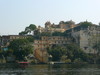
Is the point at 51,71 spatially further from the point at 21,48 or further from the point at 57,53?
the point at 21,48

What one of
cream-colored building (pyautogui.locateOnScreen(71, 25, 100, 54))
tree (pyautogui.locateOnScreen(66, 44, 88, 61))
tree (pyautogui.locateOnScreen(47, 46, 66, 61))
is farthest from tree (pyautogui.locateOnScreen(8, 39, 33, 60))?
cream-colored building (pyautogui.locateOnScreen(71, 25, 100, 54))

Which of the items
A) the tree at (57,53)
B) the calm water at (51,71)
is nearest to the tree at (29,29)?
the tree at (57,53)

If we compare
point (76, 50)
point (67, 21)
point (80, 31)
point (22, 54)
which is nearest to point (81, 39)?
Answer: point (80, 31)

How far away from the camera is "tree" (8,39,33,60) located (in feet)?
284

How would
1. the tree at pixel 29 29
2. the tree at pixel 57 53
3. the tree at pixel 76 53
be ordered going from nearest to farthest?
the tree at pixel 57 53 < the tree at pixel 76 53 < the tree at pixel 29 29

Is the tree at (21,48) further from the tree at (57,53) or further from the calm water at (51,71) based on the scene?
the calm water at (51,71)

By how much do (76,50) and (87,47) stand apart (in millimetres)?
9000

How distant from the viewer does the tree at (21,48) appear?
86562 millimetres

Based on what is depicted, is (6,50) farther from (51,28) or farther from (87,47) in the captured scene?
(51,28)

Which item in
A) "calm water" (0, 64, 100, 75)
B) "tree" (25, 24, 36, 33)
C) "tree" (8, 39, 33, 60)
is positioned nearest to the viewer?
"calm water" (0, 64, 100, 75)

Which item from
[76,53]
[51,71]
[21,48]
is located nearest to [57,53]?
[76,53]

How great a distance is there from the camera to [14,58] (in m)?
89.3

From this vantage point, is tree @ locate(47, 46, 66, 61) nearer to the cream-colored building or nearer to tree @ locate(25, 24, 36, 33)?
the cream-colored building

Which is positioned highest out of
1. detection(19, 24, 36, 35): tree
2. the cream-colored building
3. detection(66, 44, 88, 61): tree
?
detection(19, 24, 36, 35): tree
